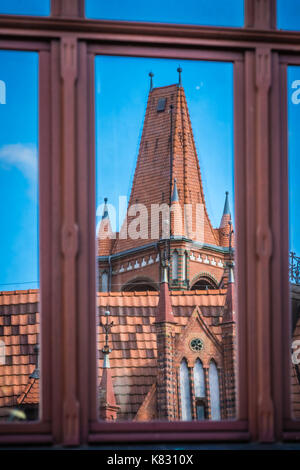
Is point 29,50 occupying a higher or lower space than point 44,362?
higher

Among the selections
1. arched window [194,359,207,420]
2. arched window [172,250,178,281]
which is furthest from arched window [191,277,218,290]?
arched window [194,359,207,420]

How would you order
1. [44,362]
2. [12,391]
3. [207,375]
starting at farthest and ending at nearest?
[207,375] < [12,391] < [44,362]

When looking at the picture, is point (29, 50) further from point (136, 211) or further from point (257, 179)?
point (136, 211)

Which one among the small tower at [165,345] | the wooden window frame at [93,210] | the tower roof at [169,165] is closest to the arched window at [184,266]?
the tower roof at [169,165]

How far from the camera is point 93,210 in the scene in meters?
4.41

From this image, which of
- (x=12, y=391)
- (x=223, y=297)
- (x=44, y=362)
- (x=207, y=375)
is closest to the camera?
(x=44, y=362)

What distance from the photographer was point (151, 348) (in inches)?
2206

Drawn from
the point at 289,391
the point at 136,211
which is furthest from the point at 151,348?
the point at 289,391

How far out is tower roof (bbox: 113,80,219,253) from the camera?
5634cm

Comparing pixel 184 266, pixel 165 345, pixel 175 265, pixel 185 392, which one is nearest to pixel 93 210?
pixel 185 392

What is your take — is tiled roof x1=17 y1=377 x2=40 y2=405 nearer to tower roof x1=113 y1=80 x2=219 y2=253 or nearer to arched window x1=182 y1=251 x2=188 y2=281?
tower roof x1=113 y1=80 x2=219 y2=253

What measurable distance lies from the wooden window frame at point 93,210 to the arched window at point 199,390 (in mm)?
42887

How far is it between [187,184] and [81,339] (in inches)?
2201

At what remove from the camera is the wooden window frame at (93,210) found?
4215 mm
